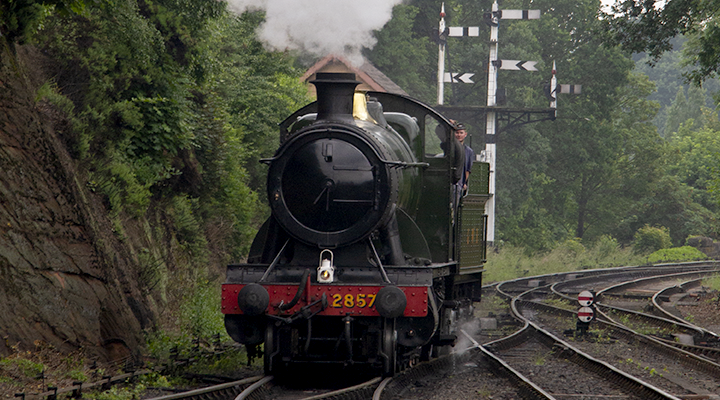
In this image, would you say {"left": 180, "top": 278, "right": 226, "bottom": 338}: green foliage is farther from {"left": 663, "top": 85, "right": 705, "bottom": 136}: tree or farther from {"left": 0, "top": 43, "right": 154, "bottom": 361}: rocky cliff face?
{"left": 663, "top": 85, "right": 705, "bottom": 136}: tree

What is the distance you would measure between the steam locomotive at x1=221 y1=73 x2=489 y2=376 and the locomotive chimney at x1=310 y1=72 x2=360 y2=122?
10 mm

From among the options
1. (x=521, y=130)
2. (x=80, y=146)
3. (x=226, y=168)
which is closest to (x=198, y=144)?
(x=226, y=168)

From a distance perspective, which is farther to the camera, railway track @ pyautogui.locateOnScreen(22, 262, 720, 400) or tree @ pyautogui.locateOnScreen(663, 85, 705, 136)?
tree @ pyautogui.locateOnScreen(663, 85, 705, 136)

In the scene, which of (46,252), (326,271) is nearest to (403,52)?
(326,271)

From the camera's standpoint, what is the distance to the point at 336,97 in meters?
7.73

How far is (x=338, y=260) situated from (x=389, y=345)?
3.22 ft

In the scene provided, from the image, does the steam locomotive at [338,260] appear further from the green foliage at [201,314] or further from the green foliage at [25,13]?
the green foliage at [25,13]

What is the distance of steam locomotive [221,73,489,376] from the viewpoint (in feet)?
23.5

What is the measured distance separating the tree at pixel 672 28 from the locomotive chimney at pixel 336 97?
8.85 meters

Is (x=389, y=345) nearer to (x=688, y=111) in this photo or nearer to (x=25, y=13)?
(x=25, y=13)

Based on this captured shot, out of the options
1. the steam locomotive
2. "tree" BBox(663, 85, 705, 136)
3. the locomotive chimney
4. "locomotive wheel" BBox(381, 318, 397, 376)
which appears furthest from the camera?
"tree" BBox(663, 85, 705, 136)

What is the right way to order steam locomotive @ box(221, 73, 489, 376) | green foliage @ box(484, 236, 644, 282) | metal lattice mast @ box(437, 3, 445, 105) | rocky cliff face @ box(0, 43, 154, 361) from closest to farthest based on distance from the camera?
rocky cliff face @ box(0, 43, 154, 361) → steam locomotive @ box(221, 73, 489, 376) → green foliage @ box(484, 236, 644, 282) → metal lattice mast @ box(437, 3, 445, 105)

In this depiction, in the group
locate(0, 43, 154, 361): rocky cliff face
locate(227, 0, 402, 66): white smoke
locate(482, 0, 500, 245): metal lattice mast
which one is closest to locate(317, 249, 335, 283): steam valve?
locate(0, 43, 154, 361): rocky cliff face

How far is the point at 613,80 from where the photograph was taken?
1481 inches
